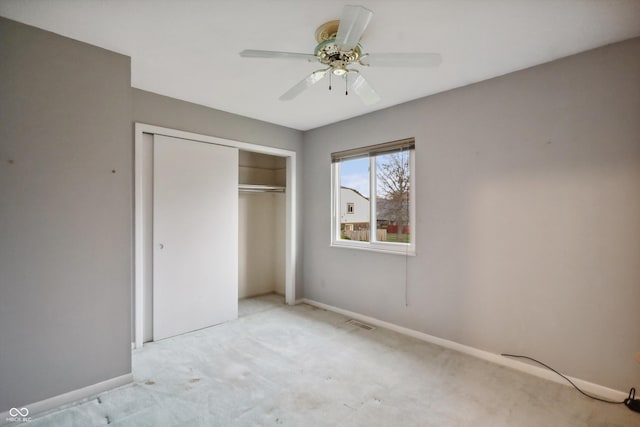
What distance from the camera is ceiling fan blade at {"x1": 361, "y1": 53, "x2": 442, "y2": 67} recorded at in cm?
176

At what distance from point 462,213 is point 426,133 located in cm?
92

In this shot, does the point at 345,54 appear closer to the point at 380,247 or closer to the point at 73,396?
the point at 380,247

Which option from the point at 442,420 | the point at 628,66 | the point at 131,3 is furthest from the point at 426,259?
the point at 131,3

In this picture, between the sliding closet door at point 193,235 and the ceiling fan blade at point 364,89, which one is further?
the sliding closet door at point 193,235

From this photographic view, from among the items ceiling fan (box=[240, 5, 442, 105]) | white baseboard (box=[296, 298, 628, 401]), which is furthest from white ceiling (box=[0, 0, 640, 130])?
white baseboard (box=[296, 298, 628, 401])

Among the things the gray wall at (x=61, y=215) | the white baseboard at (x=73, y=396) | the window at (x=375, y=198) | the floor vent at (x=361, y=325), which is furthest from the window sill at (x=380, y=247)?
the white baseboard at (x=73, y=396)

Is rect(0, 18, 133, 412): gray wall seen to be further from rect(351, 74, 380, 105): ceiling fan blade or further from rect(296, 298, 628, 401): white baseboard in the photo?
rect(296, 298, 628, 401): white baseboard

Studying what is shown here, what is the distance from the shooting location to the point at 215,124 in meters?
3.62

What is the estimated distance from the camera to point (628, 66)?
2.15m

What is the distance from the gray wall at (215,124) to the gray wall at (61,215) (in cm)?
71

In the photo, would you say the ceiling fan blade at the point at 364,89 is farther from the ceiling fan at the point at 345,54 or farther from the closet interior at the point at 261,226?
the closet interior at the point at 261,226

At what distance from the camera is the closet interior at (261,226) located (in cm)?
479

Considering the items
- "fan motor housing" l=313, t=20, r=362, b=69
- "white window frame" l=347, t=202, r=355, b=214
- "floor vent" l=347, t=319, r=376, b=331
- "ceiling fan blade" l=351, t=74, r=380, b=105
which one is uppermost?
"fan motor housing" l=313, t=20, r=362, b=69

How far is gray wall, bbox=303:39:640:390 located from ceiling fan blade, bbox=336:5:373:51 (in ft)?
5.76
